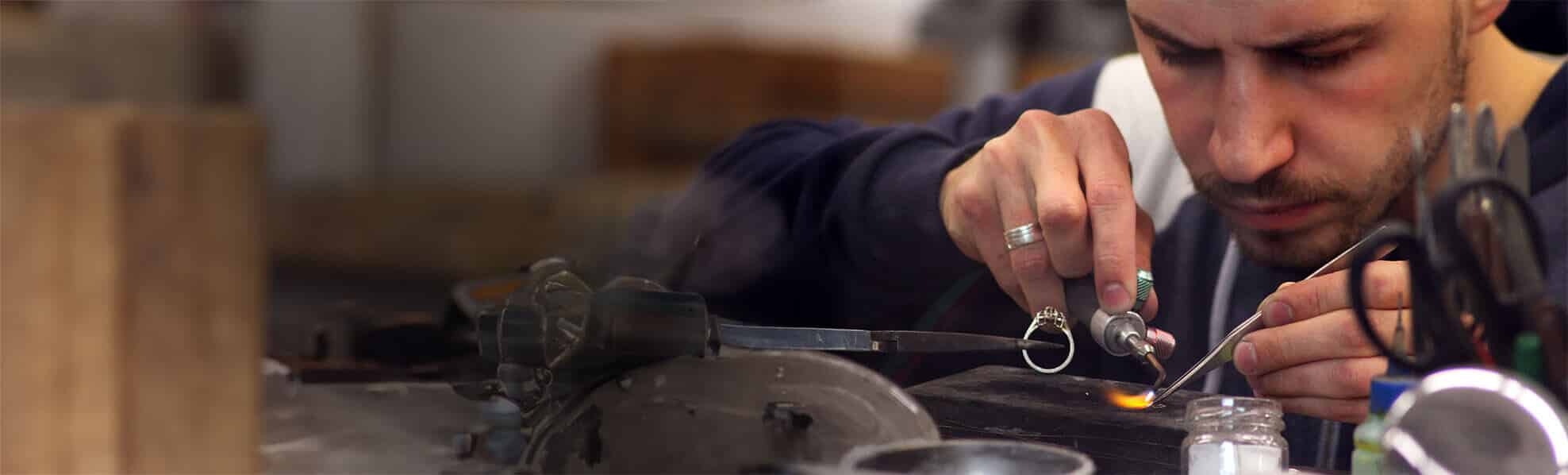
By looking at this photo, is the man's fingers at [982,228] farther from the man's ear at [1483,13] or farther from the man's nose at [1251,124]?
the man's ear at [1483,13]

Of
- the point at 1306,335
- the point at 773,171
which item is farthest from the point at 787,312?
the point at 1306,335

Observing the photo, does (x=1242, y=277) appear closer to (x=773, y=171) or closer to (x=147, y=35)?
(x=773, y=171)

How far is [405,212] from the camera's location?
0.47m

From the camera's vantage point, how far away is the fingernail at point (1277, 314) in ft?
1.43

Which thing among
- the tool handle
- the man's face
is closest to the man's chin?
the man's face

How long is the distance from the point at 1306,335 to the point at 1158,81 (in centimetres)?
10

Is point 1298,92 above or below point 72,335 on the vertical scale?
above

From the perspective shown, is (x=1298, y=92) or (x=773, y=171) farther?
(x=773, y=171)

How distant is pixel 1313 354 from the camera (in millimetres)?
437

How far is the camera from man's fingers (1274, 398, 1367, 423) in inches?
17.5

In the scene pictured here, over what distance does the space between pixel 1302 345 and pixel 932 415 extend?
0.13m

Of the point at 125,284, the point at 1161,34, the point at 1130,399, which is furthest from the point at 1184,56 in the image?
the point at 125,284

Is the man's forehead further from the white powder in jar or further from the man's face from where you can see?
the white powder in jar

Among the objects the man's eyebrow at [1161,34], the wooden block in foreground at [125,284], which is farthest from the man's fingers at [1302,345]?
the wooden block in foreground at [125,284]
